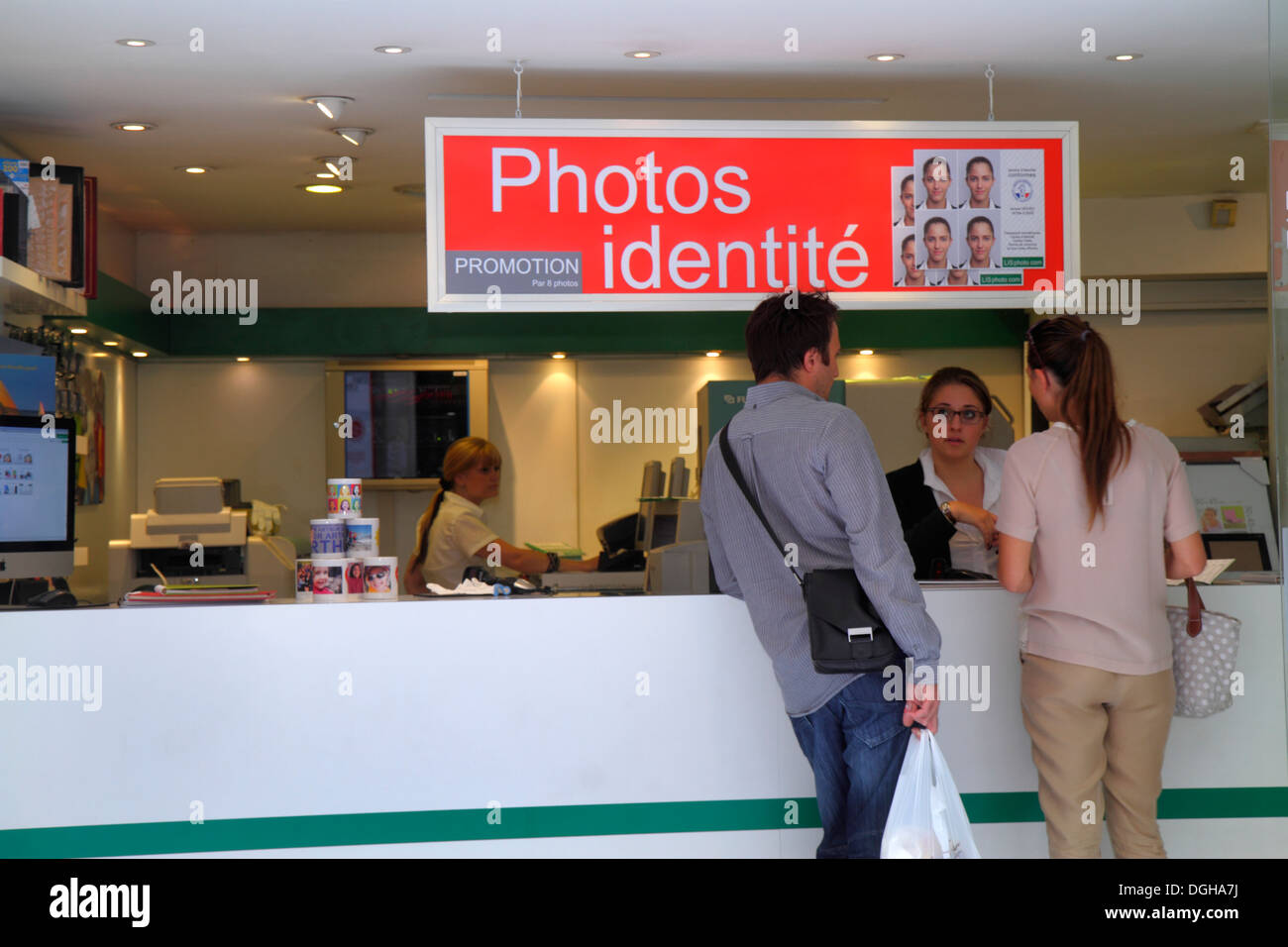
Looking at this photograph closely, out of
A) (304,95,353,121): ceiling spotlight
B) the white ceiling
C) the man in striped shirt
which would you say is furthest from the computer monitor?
the man in striped shirt

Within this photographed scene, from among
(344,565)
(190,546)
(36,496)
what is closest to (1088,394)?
(344,565)

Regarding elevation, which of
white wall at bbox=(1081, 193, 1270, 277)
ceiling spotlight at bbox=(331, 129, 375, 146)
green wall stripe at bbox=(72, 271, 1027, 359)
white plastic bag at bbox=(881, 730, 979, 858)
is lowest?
white plastic bag at bbox=(881, 730, 979, 858)

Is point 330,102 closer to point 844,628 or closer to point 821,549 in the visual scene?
point 821,549

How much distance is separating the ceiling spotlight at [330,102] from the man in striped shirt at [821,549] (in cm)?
204

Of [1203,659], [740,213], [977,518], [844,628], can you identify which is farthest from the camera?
[740,213]

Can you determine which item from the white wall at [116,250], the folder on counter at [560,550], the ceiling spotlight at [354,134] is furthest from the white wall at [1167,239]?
the white wall at [116,250]

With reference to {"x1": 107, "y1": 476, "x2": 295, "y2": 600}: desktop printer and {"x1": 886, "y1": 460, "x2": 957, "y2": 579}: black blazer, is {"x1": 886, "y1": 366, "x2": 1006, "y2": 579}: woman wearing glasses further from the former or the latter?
{"x1": 107, "y1": 476, "x2": 295, "y2": 600}: desktop printer

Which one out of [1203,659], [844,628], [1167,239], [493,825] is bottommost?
[493,825]

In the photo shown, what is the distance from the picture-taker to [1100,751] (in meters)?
2.77

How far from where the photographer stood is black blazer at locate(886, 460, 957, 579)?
11.2 ft

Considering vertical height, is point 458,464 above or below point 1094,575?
above

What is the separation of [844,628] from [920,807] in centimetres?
39

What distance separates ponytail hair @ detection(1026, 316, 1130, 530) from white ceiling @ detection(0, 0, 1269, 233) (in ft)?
3.59
